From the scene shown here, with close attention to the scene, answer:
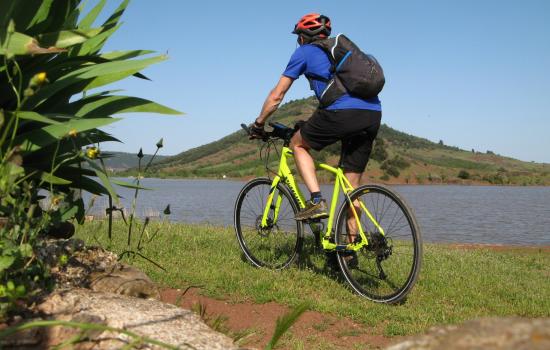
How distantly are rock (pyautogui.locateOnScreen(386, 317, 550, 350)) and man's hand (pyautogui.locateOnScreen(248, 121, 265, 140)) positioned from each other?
4.73 metres

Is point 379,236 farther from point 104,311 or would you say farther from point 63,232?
point 104,311

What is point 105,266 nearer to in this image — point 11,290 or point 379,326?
point 11,290

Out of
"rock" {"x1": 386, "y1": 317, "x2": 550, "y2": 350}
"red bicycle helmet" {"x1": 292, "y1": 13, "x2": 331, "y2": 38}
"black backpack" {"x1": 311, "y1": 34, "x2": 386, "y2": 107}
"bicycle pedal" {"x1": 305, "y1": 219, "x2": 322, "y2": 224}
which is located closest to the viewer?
"rock" {"x1": 386, "y1": 317, "x2": 550, "y2": 350}

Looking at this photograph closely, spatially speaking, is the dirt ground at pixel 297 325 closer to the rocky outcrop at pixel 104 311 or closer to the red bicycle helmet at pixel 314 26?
the rocky outcrop at pixel 104 311

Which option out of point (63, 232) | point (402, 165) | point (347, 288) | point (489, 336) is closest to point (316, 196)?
point (347, 288)

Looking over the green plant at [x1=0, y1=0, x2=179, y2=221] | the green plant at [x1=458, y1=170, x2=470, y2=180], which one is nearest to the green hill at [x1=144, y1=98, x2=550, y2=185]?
the green plant at [x1=458, y1=170, x2=470, y2=180]

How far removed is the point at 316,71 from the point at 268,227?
1892mm

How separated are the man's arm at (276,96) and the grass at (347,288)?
5.42 ft

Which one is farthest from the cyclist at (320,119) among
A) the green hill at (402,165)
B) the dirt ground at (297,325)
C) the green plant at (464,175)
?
the green plant at (464,175)

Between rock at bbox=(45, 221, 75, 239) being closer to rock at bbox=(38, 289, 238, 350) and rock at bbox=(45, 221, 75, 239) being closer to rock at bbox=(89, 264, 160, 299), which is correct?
rock at bbox=(89, 264, 160, 299)

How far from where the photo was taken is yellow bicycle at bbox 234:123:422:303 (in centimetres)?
486

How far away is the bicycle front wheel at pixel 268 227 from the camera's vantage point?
231 inches

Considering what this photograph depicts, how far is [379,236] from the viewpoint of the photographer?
16.1 ft

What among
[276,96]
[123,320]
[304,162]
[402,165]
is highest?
[402,165]
